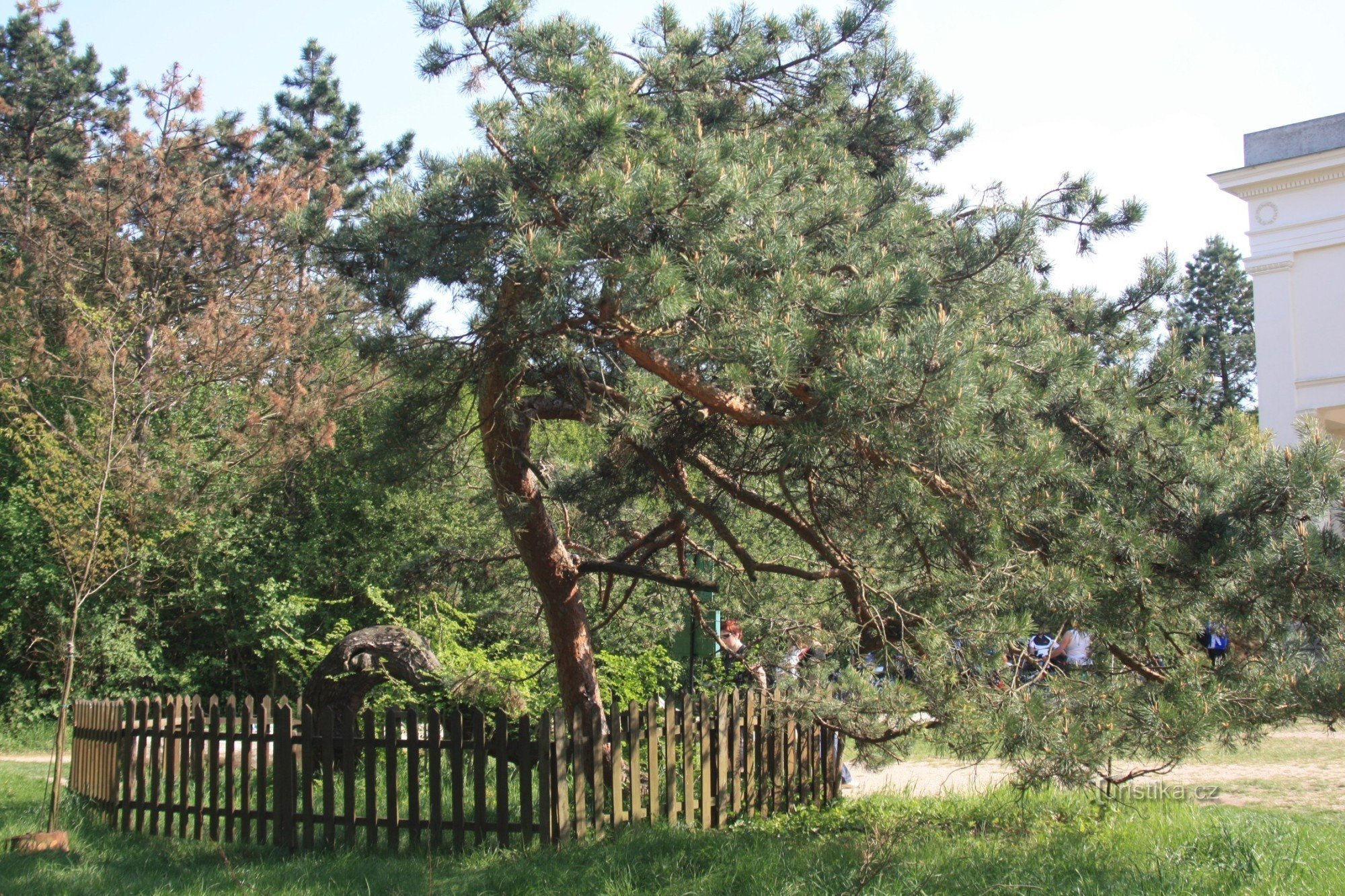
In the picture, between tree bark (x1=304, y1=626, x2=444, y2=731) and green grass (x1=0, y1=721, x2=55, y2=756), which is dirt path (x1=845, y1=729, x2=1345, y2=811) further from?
green grass (x1=0, y1=721, x2=55, y2=756)

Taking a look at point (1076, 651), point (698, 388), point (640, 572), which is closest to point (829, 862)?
point (1076, 651)

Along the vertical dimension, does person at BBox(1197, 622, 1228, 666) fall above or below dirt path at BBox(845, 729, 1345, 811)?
above

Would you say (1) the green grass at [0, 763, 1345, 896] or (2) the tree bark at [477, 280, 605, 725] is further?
(2) the tree bark at [477, 280, 605, 725]

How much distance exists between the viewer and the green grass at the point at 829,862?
5312mm

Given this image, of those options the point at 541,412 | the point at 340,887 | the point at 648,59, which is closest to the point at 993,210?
the point at 648,59

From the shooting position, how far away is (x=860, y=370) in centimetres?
434

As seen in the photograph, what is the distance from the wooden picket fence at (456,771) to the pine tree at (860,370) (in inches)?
26.6

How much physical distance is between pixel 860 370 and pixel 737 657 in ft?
14.7

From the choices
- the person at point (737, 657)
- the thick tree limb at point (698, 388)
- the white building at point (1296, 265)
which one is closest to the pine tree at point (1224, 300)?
the white building at point (1296, 265)

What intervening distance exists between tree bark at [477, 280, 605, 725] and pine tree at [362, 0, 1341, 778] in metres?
0.03

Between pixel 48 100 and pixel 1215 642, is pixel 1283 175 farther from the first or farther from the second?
pixel 48 100

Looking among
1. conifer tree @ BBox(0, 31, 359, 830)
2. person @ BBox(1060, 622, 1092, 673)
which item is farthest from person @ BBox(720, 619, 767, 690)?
conifer tree @ BBox(0, 31, 359, 830)

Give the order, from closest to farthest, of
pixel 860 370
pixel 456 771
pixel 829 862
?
1. pixel 860 370
2. pixel 829 862
3. pixel 456 771

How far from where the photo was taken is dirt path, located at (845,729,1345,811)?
8.45 metres
